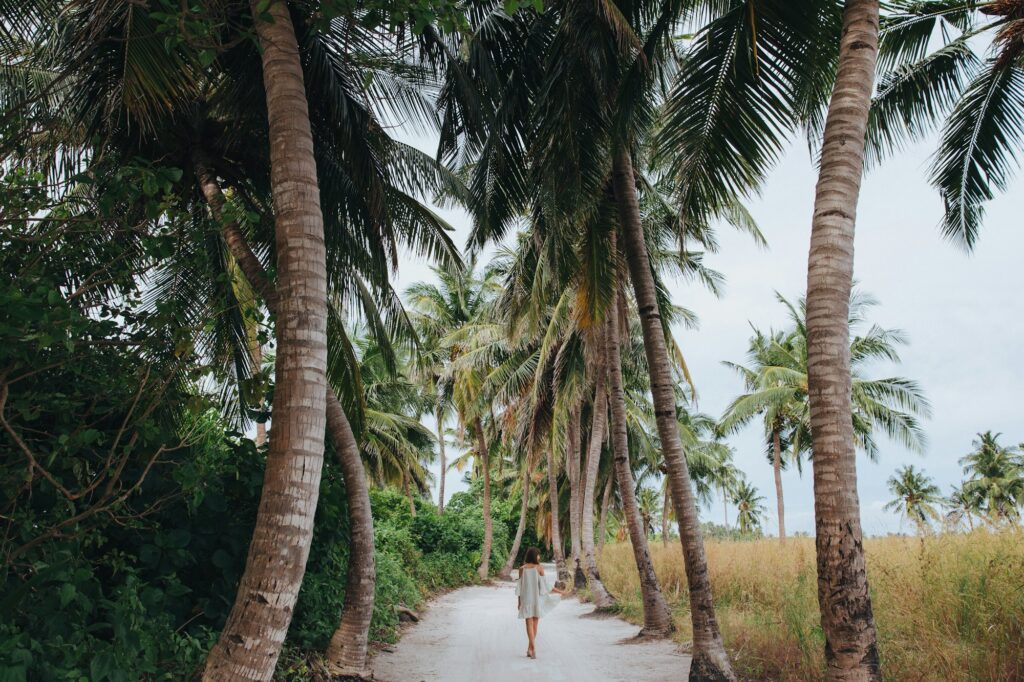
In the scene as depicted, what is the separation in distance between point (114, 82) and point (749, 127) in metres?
6.77

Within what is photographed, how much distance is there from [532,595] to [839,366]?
Answer: 651 centimetres

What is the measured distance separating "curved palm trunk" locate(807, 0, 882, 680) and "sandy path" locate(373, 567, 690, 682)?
3.90 m

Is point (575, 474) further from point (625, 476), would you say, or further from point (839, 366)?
point (839, 366)

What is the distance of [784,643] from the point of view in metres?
7.46

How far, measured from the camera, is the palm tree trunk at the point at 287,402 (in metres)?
3.98

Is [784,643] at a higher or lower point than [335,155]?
lower

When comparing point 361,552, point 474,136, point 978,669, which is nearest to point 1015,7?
point 474,136

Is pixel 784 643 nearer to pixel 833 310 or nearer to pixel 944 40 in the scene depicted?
pixel 833 310

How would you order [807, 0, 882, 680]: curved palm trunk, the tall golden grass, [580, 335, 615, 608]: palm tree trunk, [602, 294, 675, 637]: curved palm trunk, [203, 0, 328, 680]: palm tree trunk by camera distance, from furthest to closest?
1. [580, 335, 615, 608]: palm tree trunk
2. [602, 294, 675, 637]: curved palm trunk
3. the tall golden grass
4. [807, 0, 882, 680]: curved palm trunk
5. [203, 0, 328, 680]: palm tree trunk

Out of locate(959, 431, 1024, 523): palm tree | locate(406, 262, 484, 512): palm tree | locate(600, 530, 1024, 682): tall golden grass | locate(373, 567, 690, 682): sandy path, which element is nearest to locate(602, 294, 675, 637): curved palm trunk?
locate(373, 567, 690, 682): sandy path

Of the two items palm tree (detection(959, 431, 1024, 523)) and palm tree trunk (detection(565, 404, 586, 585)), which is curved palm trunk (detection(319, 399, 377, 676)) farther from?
palm tree (detection(959, 431, 1024, 523))

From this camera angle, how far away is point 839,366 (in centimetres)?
473

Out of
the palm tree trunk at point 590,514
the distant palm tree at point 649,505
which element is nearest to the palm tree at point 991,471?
the distant palm tree at point 649,505

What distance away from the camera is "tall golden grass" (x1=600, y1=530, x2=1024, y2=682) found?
540 cm
